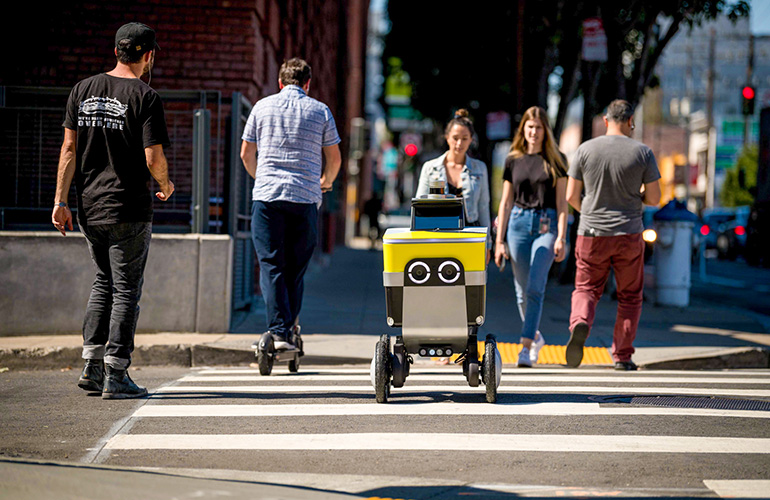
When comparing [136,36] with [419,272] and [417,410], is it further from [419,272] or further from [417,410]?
[417,410]

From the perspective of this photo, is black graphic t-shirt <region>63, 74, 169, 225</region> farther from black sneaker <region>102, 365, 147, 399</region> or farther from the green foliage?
the green foliage

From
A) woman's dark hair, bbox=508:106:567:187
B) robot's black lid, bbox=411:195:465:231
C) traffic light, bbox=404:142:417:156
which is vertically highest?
traffic light, bbox=404:142:417:156

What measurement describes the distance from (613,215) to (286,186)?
254 cm

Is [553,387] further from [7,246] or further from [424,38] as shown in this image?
[424,38]

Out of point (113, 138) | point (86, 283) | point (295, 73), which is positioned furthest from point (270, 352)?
point (86, 283)

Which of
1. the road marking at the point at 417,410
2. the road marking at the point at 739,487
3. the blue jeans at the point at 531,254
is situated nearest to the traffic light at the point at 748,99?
the blue jeans at the point at 531,254

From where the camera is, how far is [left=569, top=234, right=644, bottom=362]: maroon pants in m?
7.42

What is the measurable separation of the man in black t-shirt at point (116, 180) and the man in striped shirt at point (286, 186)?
927 millimetres

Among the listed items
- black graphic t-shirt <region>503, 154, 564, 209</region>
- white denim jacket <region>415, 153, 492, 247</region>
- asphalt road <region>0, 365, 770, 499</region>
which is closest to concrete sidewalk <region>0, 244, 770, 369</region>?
asphalt road <region>0, 365, 770, 499</region>

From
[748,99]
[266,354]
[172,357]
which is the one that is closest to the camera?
[266,354]

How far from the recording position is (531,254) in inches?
299

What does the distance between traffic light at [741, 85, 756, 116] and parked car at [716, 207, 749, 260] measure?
39.4 feet

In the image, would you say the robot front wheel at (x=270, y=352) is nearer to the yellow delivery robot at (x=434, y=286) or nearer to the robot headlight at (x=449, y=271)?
the yellow delivery robot at (x=434, y=286)

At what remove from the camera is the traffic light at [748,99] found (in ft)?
82.0
